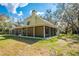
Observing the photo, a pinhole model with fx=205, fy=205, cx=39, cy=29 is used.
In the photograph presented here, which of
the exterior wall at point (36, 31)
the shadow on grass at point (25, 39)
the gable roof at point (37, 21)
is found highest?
the gable roof at point (37, 21)

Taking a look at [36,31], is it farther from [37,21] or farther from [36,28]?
[37,21]

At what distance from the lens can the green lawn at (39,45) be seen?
2.95 meters

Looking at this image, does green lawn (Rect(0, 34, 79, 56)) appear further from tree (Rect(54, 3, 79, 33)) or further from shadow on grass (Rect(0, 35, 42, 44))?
tree (Rect(54, 3, 79, 33))

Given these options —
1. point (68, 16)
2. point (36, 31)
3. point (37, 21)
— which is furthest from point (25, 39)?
point (68, 16)

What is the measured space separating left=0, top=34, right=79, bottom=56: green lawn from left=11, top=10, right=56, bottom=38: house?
0.26 ft

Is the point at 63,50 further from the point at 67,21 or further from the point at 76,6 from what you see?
the point at 76,6

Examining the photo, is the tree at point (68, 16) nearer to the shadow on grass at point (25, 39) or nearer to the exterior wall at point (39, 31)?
the exterior wall at point (39, 31)

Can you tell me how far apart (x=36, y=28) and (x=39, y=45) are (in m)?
0.25

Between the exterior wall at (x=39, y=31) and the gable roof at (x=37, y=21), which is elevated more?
the gable roof at (x=37, y=21)

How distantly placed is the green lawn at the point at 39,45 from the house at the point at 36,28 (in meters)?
0.08

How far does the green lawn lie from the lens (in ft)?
9.67

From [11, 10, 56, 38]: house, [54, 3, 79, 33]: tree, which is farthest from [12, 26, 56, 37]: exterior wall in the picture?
[54, 3, 79, 33]: tree

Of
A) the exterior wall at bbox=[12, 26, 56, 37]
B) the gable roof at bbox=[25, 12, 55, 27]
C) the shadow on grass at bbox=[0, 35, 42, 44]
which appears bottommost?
the shadow on grass at bbox=[0, 35, 42, 44]

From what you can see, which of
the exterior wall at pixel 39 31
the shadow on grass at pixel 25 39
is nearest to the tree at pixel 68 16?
the exterior wall at pixel 39 31
